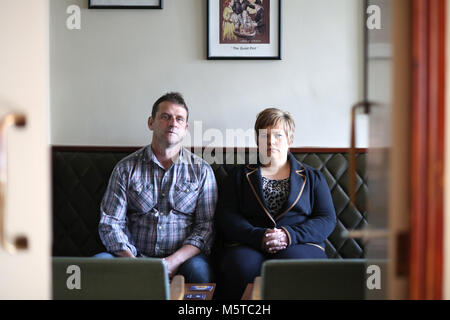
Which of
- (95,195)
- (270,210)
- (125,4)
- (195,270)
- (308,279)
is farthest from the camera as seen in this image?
(125,4)

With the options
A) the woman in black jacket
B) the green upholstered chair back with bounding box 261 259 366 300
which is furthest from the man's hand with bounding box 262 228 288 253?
the green upholstered chair back with bounding box 261 259 366 300

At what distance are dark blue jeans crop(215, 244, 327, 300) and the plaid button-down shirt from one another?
0.18 meters

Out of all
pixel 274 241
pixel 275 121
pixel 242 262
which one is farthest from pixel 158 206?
pixel 275 121

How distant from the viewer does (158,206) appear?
247cm

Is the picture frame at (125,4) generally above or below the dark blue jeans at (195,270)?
above

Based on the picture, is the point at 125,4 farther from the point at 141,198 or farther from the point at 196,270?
the point at 196,270

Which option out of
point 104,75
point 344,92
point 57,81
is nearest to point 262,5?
point 344,92

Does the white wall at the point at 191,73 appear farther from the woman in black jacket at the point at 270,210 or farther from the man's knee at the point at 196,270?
the man's knee at the point at 196,270

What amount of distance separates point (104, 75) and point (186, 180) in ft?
3.21

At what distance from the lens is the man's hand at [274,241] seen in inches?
89.0

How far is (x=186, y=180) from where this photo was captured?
8.26 ft

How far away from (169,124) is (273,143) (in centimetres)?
62

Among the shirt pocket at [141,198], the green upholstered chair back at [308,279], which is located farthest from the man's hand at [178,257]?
the green upholstered chair back at [308,279]

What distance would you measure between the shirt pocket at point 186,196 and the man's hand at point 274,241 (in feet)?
1.59
